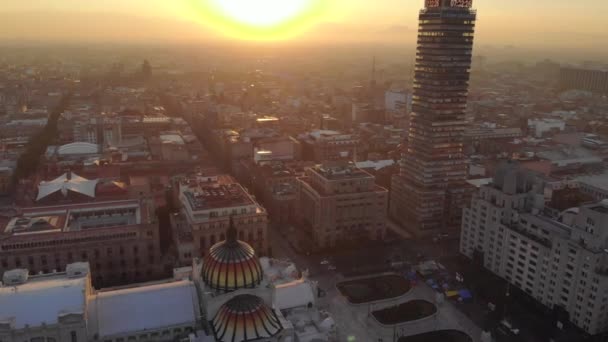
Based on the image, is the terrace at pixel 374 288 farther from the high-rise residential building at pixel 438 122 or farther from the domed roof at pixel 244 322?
the domed roof at pixel 244 322

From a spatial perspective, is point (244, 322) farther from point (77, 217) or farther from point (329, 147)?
point (329, 147)

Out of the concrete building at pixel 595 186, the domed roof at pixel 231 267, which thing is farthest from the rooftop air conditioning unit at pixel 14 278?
the concrete building at pixel 595 186

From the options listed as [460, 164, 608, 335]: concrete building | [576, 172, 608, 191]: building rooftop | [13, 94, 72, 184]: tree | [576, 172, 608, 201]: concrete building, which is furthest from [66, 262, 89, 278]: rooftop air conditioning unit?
[576, 172, 608, 191]: building rooftop

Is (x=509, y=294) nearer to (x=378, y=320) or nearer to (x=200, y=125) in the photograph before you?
(x=378, y=320)

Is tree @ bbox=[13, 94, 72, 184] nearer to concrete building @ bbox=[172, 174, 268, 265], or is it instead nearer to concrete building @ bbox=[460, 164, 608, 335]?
concrete building @ bbox=[172, 174, 268, 265]

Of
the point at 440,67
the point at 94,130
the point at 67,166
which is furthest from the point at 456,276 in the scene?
the point at 94,130
